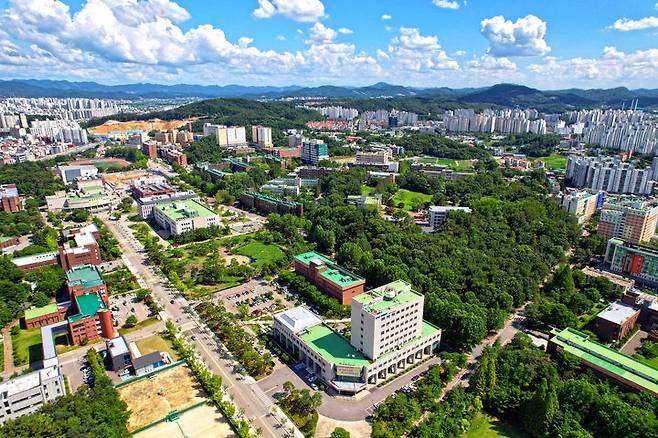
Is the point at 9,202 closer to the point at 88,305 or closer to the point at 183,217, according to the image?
the point at 183,217

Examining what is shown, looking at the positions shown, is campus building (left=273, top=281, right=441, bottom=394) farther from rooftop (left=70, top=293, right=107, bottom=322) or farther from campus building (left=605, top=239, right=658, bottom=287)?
campus building (left=605, top=239, right=658, bottom=287)

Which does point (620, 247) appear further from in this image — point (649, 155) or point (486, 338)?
point (649, 155)

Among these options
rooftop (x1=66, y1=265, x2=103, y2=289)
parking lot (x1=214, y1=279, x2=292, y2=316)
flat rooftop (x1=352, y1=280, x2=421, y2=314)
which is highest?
flat rooftop (x1=352, y1=280, x2=421, y2=314)

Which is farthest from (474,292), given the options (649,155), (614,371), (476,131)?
(476,131)

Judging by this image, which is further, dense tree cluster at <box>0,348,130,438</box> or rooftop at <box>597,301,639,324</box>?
rooftop at <box>597,301,639,324</box>

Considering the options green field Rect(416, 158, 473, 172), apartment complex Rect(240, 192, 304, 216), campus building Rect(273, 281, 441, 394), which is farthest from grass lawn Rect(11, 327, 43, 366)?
green field Rect(416, 158, 473, 172)
